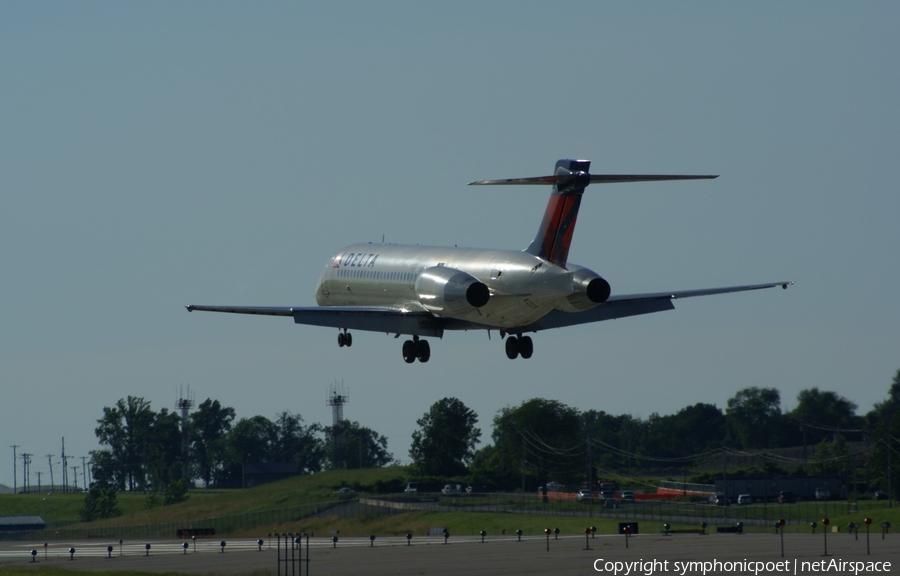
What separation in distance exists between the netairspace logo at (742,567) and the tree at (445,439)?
90019 millimetres

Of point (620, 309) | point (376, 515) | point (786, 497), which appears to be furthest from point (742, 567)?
point (786, 497)

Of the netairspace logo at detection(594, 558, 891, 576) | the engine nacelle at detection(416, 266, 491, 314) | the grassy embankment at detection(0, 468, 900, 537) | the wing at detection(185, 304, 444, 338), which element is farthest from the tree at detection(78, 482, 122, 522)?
the netairspace logo at detection(594, 558, 891, 576)

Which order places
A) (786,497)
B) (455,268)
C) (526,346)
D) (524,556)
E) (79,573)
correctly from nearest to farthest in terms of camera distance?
(455,268) → (526,346) → (79,573) → (524,556) → (786,497)

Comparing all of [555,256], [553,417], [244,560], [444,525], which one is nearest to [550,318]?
[555,256]

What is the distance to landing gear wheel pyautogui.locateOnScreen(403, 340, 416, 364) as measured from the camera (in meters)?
68.1

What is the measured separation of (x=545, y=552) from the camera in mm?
77375

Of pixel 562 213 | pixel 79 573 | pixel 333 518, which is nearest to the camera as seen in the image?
pixel 562 213

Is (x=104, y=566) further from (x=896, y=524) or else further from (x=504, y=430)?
(x=504, y=430)

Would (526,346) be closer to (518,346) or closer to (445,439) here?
(518,346)

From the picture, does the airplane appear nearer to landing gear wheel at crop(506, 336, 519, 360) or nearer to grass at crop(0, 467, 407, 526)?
landing gear wheel at crop(506, 336, 519, 360)

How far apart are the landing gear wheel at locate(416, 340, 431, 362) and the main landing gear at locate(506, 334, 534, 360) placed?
4.81 metres

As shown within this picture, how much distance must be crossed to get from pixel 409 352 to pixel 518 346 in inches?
240

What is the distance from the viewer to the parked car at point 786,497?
12293 cm

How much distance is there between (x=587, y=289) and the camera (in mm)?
56094
